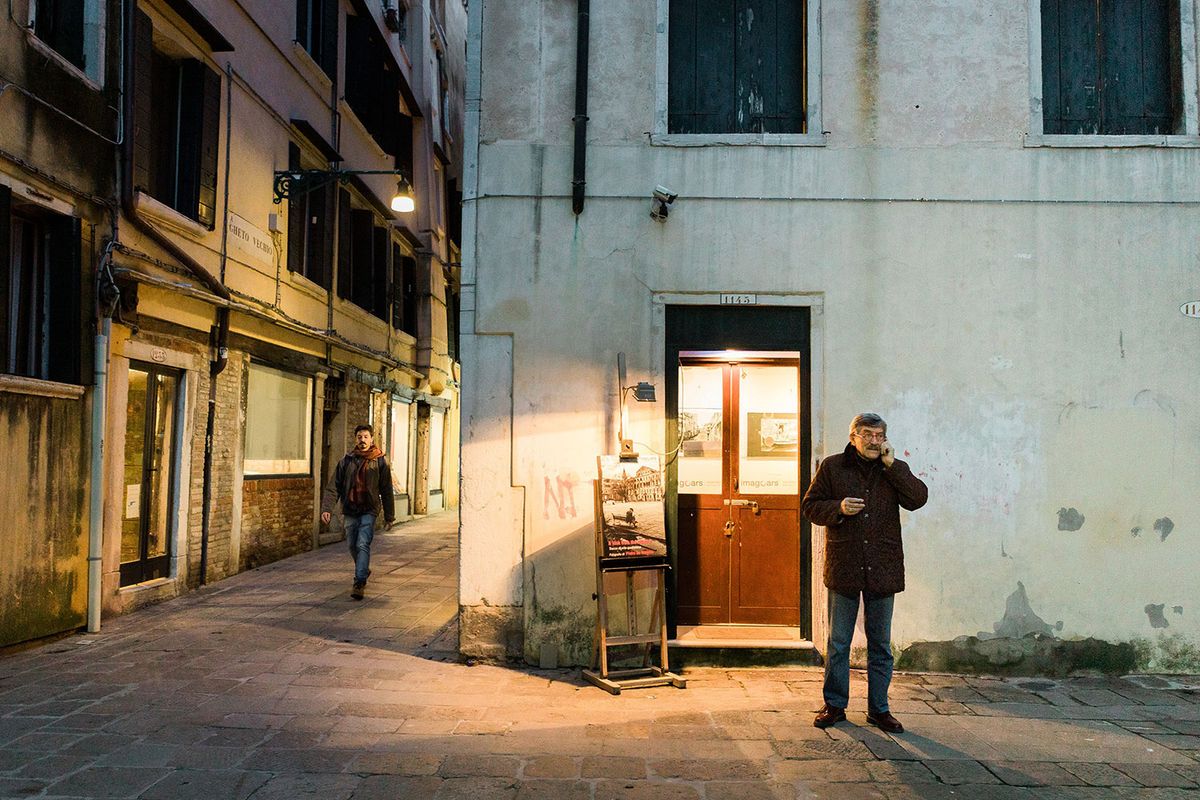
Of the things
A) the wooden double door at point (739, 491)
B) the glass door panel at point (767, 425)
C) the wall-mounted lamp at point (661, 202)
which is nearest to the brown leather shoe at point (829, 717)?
the wooden double door at point (739, 491)

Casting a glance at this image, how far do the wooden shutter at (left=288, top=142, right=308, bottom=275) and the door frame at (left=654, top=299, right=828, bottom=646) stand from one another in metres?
7.99

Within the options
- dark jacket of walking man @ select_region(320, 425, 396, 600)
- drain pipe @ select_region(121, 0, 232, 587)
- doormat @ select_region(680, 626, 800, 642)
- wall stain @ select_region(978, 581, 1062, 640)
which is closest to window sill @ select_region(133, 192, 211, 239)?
drain pipe @ select_region(121, 0, 232, 587)

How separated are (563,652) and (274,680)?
2.02 metres

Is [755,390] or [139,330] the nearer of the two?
[755,390]

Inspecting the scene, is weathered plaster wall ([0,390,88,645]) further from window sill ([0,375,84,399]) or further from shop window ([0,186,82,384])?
shop window ([0,186,82,384])

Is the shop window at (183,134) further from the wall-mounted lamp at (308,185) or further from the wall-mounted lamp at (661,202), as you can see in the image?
the wall-mounted lamp at (661,202)

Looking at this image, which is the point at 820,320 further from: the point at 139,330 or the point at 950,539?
the point at 139,330

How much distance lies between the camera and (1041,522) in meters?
7.60

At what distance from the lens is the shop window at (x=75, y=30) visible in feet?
28.7

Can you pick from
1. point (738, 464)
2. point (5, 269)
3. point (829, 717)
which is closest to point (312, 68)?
point (5, 269)

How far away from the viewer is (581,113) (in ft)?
25.2

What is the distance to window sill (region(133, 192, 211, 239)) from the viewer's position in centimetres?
969

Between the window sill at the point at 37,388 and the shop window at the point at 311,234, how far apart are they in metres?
6.02

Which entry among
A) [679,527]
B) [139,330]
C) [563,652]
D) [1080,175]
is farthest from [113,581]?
[1080,175]
